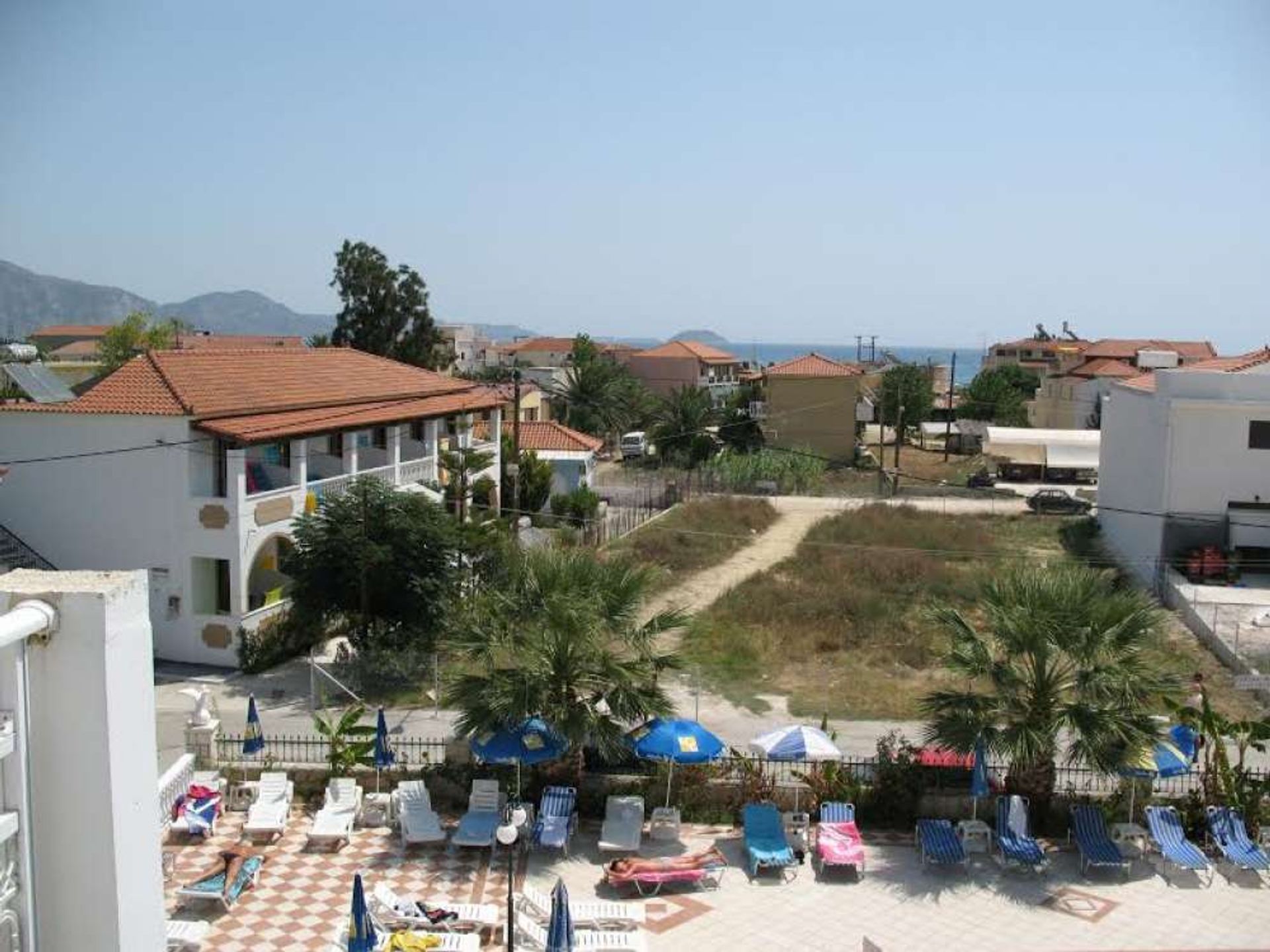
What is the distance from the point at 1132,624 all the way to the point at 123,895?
13.5 metres

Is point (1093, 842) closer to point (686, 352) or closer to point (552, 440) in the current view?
point (552, 440)

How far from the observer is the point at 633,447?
65.8m

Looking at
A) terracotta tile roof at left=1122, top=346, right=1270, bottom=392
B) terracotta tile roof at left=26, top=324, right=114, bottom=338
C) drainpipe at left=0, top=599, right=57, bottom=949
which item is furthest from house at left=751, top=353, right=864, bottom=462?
terracotta tile roof at left=26, top=324, right=114, bottom=338

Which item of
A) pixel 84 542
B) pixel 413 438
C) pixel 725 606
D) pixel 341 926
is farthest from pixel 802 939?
pixel 413 438

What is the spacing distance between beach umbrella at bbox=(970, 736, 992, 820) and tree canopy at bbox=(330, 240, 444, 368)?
47.0 metres

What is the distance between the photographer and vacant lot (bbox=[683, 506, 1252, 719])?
23.5m

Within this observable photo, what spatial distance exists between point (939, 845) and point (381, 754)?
8.00 meters

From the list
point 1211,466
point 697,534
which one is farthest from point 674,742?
point 697,534

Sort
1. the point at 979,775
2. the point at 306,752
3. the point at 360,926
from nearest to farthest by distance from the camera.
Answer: the point at 360,926 < the point at 979,775 < the point at 306,752

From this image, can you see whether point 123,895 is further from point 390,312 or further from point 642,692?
point 390,312

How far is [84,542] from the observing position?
2662 centimetres

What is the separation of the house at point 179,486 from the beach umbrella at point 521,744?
36.2 ft

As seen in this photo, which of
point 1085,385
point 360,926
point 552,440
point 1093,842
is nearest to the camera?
point 360,926

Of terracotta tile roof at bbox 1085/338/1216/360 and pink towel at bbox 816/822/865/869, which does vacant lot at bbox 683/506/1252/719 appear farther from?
terracotta tile roof at bbox 1085/338/1216/360
